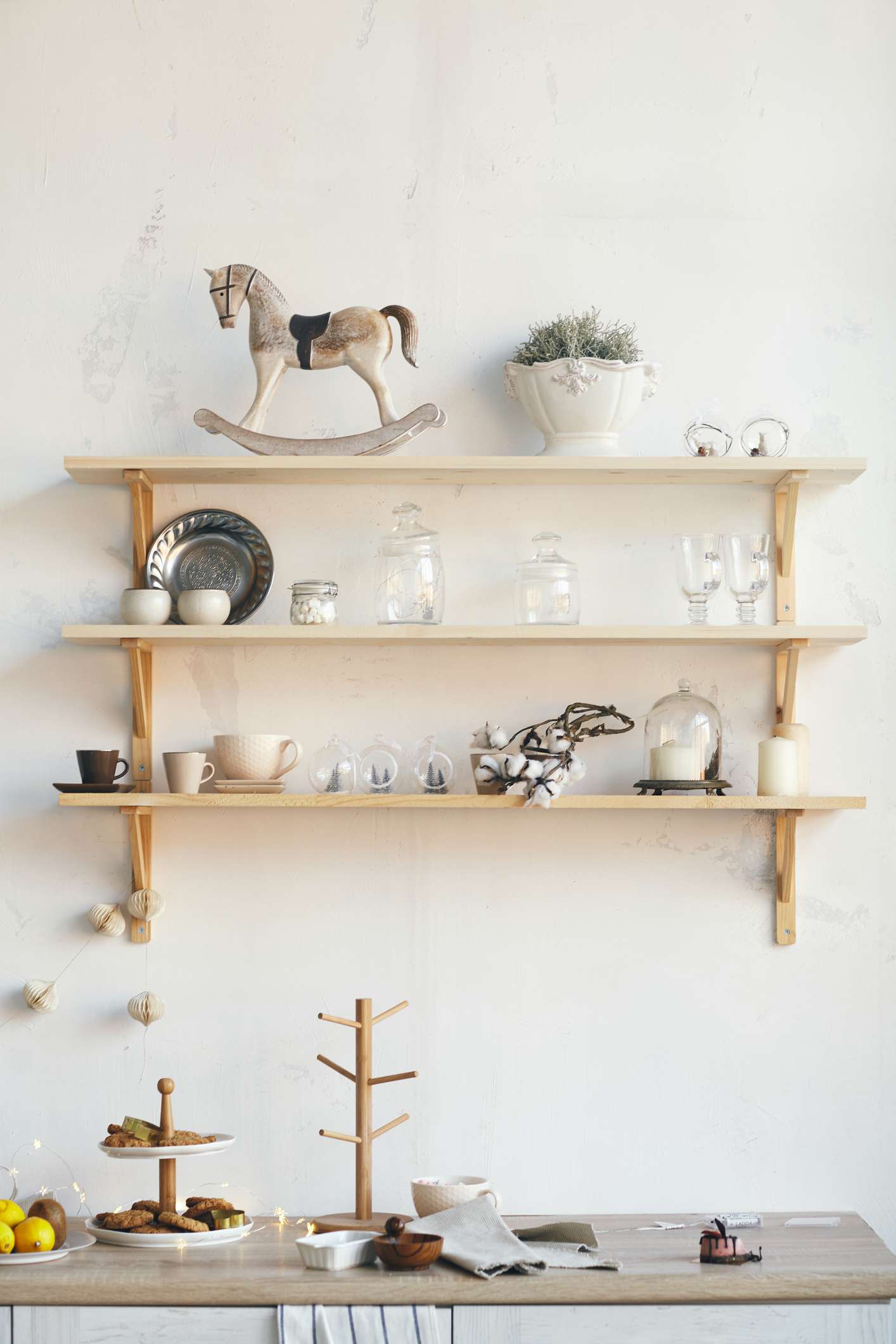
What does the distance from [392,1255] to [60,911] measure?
0.85 meters

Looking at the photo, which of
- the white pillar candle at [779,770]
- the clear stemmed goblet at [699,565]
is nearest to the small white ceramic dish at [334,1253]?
the white pillar candle at [779,770]

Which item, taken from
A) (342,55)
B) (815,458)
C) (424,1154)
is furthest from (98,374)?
(424,1154)

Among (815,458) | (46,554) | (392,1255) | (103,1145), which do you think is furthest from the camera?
(46,554)

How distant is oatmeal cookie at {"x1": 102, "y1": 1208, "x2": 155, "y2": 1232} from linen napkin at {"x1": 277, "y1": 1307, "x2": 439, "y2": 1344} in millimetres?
317

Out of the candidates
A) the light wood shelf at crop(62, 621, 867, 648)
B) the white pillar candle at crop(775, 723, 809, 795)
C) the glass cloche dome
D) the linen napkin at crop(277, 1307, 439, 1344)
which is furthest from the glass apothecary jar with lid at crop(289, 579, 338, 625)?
the linen napkin at crop(277, 1307, 439, 1344)

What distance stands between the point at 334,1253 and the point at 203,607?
1.01 m

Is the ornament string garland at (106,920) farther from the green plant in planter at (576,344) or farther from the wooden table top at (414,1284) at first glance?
the green plant in planter at (576,344)

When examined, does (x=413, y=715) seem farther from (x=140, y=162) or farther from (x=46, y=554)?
(x=140, y=162)

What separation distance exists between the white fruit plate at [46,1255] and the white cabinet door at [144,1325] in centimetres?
8

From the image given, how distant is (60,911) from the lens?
7.55 ft

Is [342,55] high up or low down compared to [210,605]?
up

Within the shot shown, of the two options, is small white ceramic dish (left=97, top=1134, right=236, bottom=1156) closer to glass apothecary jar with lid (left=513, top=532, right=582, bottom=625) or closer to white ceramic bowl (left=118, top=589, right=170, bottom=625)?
white ceramic bowl (left=118, top=589, right=170, bottom=625)

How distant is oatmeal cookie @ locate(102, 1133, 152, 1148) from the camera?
2.05 meters

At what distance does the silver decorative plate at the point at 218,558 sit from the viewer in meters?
2.31
